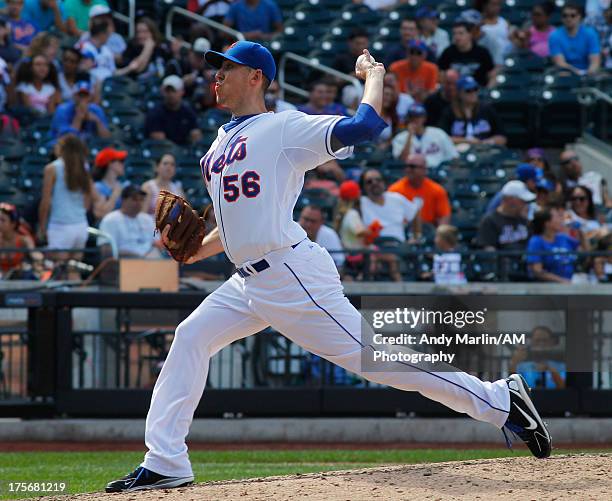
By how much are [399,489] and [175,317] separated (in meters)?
4.47

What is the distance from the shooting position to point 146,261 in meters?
9.81

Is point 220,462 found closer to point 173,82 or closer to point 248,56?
point 248,56

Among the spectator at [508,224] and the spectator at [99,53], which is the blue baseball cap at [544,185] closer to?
the spectator at [508,224]

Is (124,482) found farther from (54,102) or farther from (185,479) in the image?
(54,102)

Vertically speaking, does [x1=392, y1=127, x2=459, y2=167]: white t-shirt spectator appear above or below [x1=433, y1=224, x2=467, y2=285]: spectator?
above

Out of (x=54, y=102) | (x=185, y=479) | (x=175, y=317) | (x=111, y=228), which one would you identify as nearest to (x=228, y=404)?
(x=175, y=317)

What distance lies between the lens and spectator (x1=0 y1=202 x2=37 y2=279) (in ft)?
34.0

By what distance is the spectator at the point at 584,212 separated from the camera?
11.8m

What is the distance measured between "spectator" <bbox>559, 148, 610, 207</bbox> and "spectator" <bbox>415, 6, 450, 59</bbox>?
2.48m

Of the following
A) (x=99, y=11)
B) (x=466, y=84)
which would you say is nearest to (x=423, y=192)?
(x=466, y=84)

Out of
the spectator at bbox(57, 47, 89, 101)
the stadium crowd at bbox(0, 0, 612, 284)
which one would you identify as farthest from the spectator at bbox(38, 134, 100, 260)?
the spectator at bbox(57, 47, 89, 101)

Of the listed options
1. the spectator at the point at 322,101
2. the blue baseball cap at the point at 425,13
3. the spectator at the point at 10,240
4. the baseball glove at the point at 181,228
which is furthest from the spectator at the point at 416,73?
the baseball glove at the point at 181,228

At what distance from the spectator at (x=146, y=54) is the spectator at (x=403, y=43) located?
8.19 ft

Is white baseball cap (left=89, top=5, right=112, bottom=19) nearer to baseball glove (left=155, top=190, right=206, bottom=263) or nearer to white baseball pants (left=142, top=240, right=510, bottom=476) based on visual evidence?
baseball glove (left=155, top=190, right=206, bottom=263)
